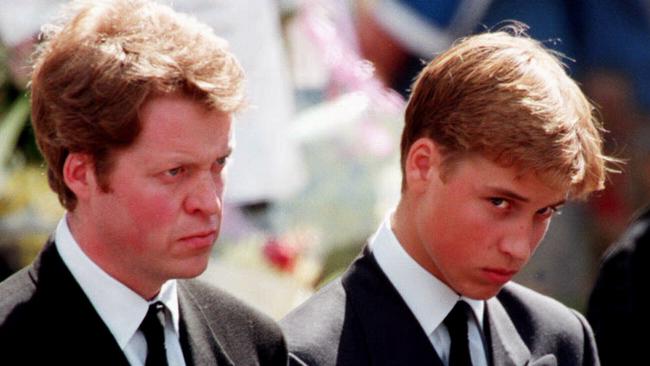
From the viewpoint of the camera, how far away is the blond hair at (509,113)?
9.51ft

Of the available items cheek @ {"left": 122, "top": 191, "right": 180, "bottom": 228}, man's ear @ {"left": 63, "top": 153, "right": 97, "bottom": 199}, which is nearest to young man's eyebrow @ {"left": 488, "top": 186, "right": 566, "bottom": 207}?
cheek @ {"left": 122, "top": 191, "right": 180, "bottom": 228}

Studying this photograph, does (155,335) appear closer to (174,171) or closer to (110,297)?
(110,297)

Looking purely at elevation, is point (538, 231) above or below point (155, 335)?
above

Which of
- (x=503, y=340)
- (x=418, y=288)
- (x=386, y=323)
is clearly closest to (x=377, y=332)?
(x=386, y=323)

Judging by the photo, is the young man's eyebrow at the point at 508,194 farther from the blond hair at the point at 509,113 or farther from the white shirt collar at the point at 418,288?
the white shirt collar at the point at 418,288

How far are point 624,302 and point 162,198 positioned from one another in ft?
5.70

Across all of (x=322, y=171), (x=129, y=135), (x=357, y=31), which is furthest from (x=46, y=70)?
(x=357, y=31)

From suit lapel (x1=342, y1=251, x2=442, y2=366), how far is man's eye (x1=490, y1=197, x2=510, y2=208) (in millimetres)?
289

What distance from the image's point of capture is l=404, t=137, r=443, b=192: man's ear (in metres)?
A: 2.95

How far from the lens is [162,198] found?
2.57 metres

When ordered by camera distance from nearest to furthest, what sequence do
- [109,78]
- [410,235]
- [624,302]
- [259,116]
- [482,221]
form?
[109,78], [482,221], [410,235], [624,302], [259,116]

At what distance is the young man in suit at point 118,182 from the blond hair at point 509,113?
1.74 feet

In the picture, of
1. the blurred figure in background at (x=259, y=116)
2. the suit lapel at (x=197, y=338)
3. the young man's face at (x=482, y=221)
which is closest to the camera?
the suit lapel at (x=197, y=338)

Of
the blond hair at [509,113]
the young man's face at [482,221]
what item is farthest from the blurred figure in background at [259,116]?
the young man's face at [482,221]
